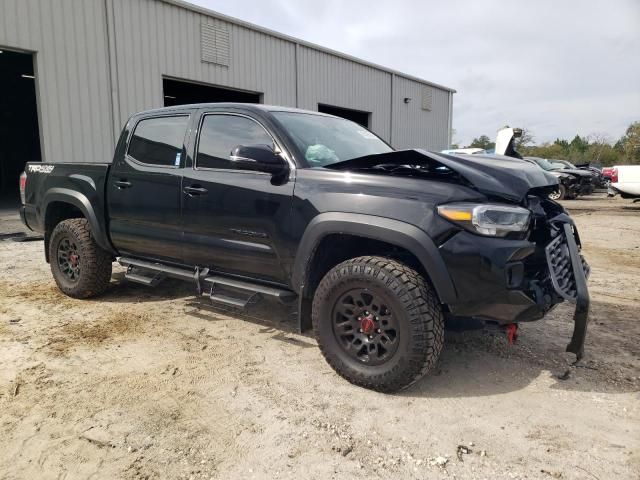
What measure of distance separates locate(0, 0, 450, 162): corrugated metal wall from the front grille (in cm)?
1036

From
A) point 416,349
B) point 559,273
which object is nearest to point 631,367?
point 559,273

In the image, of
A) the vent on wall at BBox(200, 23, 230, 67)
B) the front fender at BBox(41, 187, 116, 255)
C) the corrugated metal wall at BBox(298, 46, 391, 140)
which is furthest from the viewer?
the corrugated metal wall at BBox(298, 46, 391, 140)

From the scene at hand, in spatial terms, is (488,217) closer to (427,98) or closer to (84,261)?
(84,261)

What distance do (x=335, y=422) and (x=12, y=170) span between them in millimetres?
26312

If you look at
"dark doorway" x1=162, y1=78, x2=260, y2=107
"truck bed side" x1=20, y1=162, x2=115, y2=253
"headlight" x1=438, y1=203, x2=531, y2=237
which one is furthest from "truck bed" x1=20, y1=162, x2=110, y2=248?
"dark doorway" x1=162, y1=78, x2=260, y2=107

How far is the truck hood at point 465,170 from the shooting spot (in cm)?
284

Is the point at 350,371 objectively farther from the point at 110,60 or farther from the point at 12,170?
the point at 12,170

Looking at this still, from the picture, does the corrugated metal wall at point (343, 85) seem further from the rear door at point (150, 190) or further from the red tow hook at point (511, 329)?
the red tow hook at point (511, 329)

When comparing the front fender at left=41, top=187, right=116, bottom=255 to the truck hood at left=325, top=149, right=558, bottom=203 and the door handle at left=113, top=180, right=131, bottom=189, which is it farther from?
the truck hood at left=325, top=149, right=558, bottom=203

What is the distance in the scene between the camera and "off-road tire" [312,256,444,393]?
9.29ft

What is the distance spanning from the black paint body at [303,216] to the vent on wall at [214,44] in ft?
30.8

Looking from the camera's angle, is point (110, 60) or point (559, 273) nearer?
point (559, 273)

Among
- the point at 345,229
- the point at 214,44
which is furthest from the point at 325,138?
the point at 214,44

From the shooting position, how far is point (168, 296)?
206 inches
